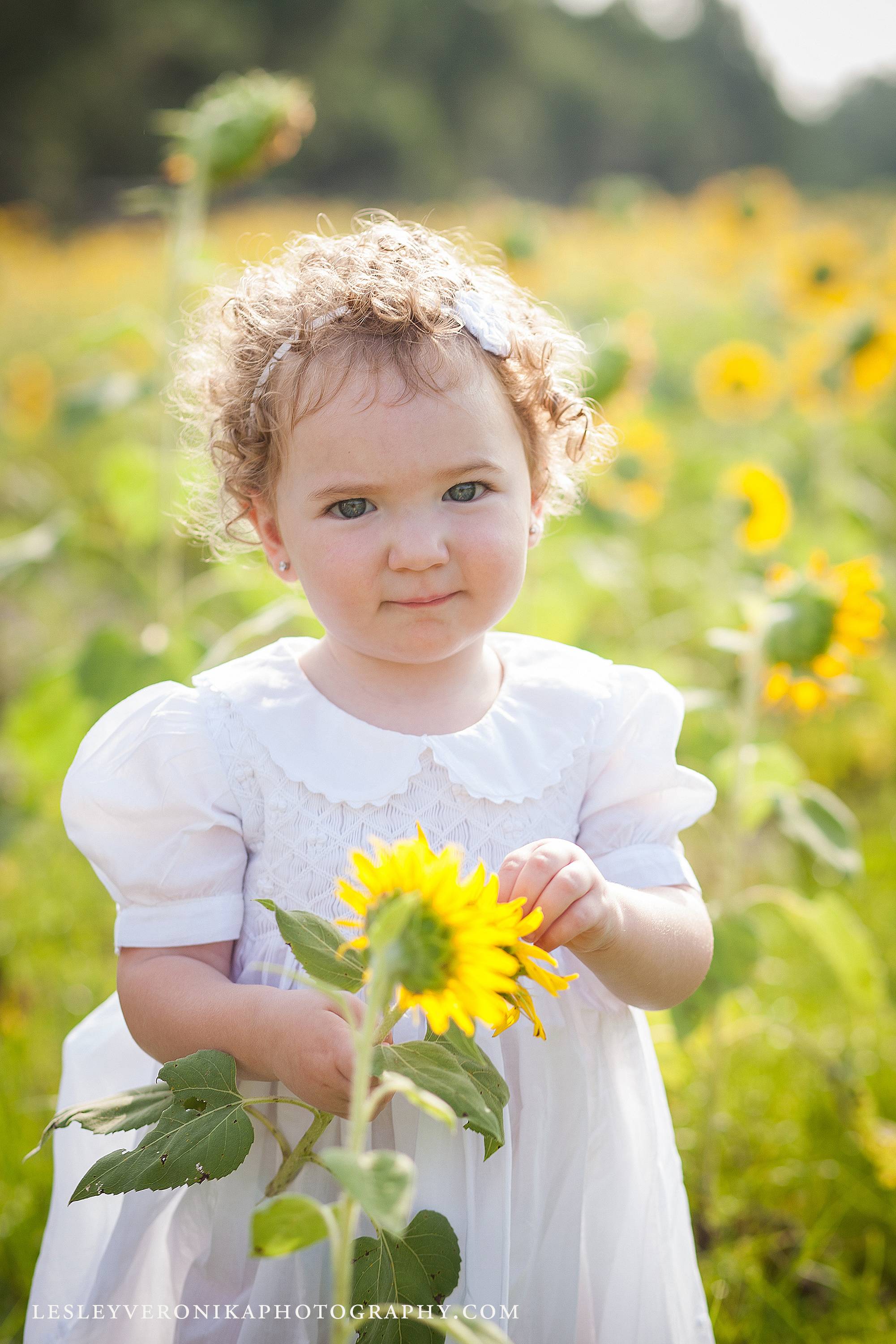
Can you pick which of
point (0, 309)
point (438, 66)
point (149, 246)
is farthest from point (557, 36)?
point (0, 309)

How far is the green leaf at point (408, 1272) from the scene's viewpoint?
0.77 metres

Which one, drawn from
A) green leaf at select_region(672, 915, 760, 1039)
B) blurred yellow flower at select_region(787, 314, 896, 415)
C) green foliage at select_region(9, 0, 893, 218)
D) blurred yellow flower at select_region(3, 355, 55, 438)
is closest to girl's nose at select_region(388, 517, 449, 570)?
green leaf at select_region(672, 915, 760, 1039)

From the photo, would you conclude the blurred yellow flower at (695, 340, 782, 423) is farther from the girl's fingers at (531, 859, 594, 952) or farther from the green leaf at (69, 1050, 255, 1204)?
the green leaf at (69, 1050, 255, 1204)

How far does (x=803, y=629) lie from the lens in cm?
128

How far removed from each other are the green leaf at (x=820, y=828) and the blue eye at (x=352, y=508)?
71cm

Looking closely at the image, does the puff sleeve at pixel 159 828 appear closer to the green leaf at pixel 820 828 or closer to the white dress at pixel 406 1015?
the white dress at pixel 406 1015

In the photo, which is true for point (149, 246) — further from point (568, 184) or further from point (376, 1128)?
point (568, 184)

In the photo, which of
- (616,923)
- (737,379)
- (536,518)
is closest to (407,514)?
(536,518)

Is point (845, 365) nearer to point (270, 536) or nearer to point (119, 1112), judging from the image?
point (270, 536)

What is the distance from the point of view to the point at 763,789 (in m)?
1.40

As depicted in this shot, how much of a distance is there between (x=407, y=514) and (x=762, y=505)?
0.93 m

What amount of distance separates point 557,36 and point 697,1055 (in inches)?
656

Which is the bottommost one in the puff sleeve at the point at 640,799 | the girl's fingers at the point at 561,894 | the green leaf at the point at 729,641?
the girl's fingers at the point at 561,894

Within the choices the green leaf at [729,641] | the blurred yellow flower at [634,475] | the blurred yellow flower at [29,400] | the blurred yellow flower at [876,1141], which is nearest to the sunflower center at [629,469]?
the blurred yellow flower at [634,475]
